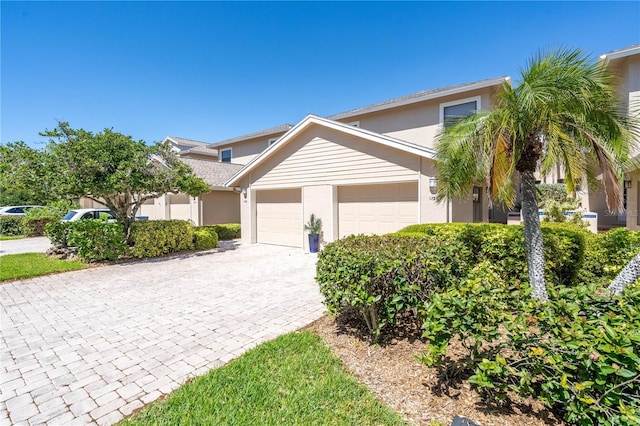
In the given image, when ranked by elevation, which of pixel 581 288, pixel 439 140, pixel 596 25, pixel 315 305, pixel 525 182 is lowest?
pixel 315 305

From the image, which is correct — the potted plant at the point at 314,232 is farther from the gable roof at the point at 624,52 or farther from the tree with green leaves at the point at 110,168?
the gable roof at the point at 624,52

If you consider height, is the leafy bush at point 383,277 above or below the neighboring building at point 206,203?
below

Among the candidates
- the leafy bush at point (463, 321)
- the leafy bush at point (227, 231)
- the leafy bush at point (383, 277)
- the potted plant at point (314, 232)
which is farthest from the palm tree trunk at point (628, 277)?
the leafy bush at point (227, 231)

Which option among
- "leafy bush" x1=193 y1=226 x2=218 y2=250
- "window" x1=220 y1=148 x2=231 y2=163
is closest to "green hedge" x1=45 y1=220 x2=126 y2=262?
"leafy bush" x1=193 y1=226 x2=218 y2=250

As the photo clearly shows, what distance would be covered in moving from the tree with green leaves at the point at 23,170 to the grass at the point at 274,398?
30.7ft

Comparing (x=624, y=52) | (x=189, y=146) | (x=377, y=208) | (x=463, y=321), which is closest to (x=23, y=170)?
(x=377, y=208)

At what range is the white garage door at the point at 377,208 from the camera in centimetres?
952

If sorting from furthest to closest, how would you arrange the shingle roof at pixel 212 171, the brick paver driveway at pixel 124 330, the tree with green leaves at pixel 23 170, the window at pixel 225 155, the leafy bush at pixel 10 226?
1. the window at pixel 225 155
2. the leafy bush at pixel 10 226
3. the shingle roof at pixel 212 171
4. the tree with green leaves at pixel 23 170
5. the brick paver driveway at pixel 124 330

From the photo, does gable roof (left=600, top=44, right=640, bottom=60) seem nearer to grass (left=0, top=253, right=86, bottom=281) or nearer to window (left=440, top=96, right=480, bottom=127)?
window (left=440, top=96, right=480, bottom=127)

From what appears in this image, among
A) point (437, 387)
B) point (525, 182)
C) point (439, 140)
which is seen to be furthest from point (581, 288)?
point (439, 140)

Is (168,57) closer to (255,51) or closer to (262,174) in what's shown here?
(255,51)

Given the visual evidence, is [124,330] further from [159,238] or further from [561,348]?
[159,238]

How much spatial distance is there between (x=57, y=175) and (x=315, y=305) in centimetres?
903

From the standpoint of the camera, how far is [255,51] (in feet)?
40.1
